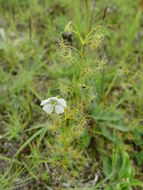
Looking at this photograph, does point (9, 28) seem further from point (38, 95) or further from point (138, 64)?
point (138, 64)

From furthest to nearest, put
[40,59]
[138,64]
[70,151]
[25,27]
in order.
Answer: [25,27] → [138,64] → [40,59] → [70,151]

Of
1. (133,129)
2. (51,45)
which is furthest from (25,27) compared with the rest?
(133,129)

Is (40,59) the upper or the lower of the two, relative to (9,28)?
lower

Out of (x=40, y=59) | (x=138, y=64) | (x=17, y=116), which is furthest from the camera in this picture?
(x=138, y=64)

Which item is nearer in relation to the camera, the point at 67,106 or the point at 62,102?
the point at 62,102

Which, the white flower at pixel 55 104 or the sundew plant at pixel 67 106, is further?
the sundew plant at pixel 67 106

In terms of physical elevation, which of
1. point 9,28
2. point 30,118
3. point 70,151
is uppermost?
point 9,28

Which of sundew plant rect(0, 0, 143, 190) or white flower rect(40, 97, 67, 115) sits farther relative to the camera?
sundew plant rect(0, 0, 143, 190)

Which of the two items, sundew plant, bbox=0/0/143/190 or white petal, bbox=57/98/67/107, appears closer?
white petal, bbox=57/98/67/107
